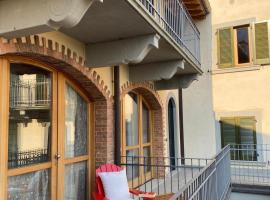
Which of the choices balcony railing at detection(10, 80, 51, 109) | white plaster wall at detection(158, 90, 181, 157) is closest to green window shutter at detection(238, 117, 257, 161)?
white plaster wall at detection(158, 90, 181, 157)

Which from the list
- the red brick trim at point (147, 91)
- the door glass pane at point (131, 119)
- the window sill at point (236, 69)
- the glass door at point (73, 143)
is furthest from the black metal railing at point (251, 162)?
the glass door at point (73, 143)

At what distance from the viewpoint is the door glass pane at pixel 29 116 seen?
344 centimetres

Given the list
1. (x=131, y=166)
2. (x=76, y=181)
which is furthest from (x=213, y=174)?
(x=131, y=166)

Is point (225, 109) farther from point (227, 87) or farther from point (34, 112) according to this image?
point (34, 112)

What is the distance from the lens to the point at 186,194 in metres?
2.48

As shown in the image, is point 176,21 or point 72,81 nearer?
point 72,81

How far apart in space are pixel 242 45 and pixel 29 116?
8.21 meters

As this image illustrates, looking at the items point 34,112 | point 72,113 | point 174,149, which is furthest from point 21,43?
point 174,149

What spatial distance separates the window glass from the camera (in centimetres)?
985

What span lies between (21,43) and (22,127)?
1.02 meters

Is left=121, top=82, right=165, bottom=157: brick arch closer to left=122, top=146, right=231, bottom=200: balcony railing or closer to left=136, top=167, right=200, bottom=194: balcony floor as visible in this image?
left=122, top=146, right=231, bottom=200: balcony railing

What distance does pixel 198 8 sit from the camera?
9344mm

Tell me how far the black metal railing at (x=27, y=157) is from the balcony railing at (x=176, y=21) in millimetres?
2387

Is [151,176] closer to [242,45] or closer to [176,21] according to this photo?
[176,21]
